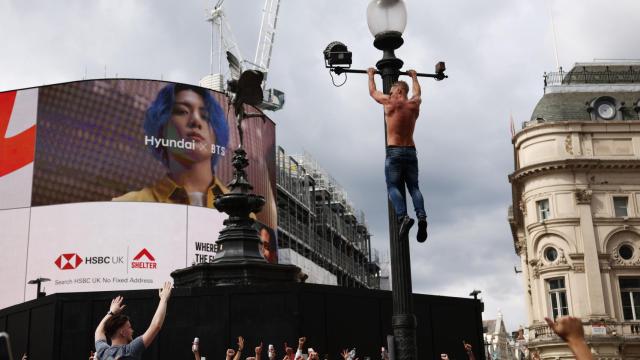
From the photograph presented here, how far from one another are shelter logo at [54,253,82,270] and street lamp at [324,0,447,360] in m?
49.6

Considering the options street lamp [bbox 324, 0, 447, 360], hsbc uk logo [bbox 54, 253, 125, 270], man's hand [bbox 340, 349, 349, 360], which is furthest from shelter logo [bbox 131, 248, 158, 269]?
street lamp [bbox 324, 0, 447, 360]

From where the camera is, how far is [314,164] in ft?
294

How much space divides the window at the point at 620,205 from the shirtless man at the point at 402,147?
4511 cm

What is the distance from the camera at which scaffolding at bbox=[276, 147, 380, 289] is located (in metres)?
76.3

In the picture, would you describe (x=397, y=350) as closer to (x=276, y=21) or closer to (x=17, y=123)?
(x=17, y=123)

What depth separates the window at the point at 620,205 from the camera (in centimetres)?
4819

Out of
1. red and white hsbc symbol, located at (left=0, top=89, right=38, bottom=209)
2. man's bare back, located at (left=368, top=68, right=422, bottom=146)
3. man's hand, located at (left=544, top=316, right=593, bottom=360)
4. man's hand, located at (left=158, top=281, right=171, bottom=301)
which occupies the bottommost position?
man's hand, located at (left=544, top=316, right=593, bottom=360)

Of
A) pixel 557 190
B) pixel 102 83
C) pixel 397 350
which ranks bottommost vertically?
pixel 397 350

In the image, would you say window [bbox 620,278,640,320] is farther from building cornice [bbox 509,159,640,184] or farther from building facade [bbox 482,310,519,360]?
building facade [bbox 482,310,519,360]

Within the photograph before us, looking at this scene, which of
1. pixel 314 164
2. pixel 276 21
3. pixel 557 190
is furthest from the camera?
pixel 276 21

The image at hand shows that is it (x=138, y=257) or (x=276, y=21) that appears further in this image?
(x=276, y=21)

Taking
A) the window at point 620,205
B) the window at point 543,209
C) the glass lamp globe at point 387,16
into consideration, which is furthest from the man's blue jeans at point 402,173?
the window at point 620,205

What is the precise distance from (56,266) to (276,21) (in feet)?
201

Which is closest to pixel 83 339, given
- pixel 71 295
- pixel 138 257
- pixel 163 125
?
pixel 71 295
